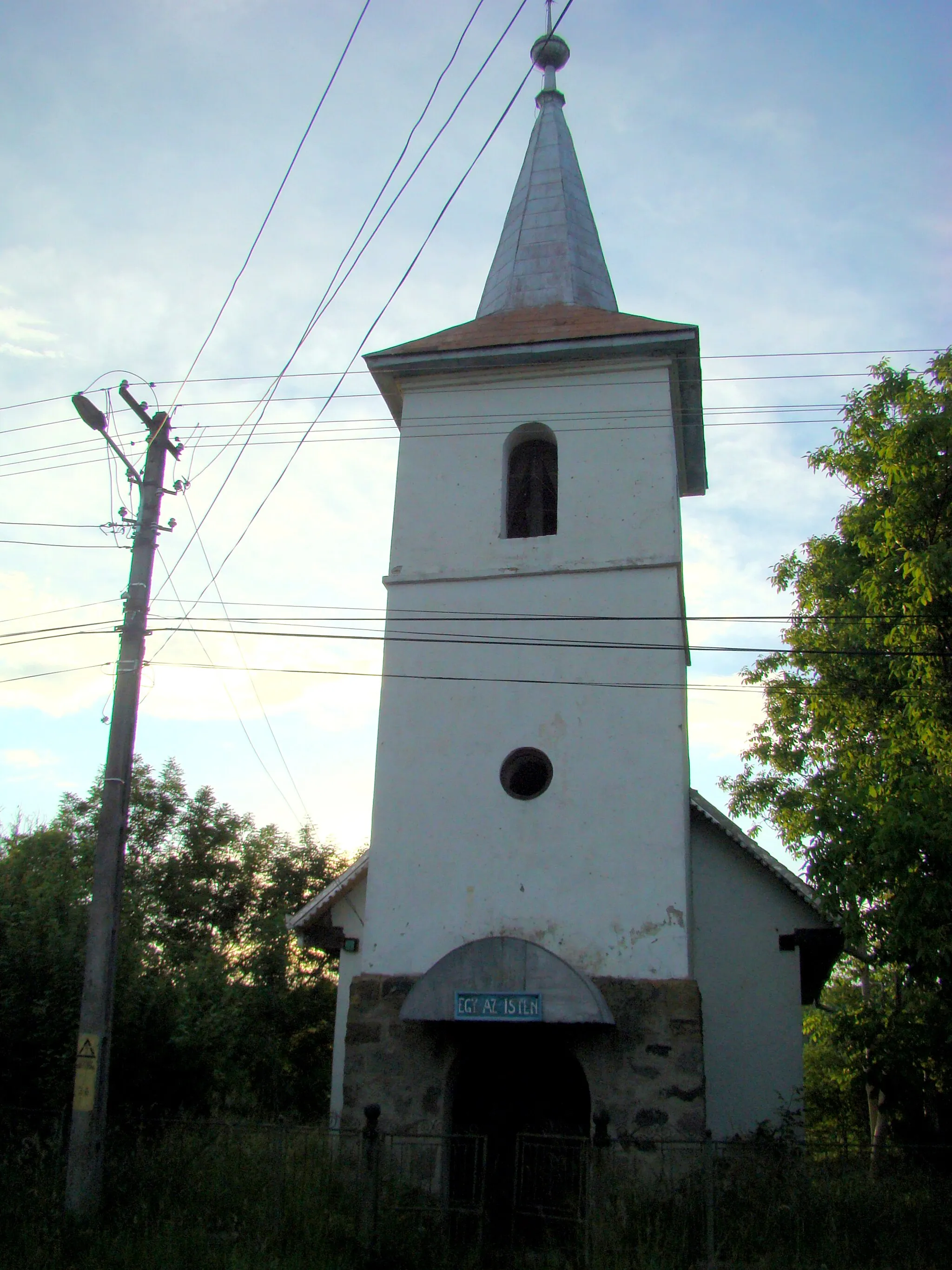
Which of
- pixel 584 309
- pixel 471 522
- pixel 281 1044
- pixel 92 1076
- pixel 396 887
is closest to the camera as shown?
pixel 92 1076

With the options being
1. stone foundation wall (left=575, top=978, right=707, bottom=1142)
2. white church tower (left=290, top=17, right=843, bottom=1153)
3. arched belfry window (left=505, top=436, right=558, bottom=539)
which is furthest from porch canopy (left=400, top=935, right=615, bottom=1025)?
arched belfry window (left=505, top=436, right=558, bottom=539)

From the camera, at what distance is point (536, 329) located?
15297 mm

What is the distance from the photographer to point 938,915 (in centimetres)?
1450

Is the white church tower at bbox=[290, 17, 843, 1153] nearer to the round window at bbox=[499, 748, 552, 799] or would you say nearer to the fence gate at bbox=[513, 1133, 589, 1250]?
the round window at bbox=[499, 748, 552, 799]

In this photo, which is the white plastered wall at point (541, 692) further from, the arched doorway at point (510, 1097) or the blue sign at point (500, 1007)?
the arched doorway at point (510, 1097)

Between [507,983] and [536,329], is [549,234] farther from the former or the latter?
[507,983]

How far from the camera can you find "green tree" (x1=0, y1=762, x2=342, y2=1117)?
13.4 meters

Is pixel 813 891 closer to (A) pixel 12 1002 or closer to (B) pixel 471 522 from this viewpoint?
(B) pixel 471 522

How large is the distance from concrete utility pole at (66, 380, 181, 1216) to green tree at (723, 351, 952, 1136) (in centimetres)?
842

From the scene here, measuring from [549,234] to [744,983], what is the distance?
11.8 m

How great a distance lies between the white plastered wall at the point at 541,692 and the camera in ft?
40.1

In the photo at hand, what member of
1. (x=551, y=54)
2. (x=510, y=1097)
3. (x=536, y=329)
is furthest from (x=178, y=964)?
(x=551, y=54)

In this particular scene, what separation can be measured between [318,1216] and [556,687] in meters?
6.02

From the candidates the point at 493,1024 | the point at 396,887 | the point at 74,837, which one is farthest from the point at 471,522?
the point at 74,837
